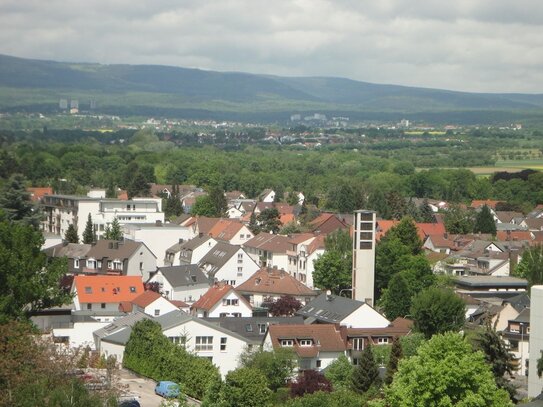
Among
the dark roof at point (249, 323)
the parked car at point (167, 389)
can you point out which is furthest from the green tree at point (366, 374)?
the dark roof at point (249, 323)

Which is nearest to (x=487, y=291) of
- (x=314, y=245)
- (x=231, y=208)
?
(x=314, y=245)

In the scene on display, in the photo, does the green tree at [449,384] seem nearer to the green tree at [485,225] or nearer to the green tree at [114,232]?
the green tree at [114,232]

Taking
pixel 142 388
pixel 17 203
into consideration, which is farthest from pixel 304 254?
pixel 142 388

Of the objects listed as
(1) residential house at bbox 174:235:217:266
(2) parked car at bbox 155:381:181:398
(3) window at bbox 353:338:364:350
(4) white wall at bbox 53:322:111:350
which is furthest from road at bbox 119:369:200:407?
(1) residential house at bbox 174:235:217:266

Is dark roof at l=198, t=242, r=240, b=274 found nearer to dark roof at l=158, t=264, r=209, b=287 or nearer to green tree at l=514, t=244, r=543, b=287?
dark roof at l=158, t=264, r=209, b=287

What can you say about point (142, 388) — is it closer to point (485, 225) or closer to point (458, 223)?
point (458, 223)

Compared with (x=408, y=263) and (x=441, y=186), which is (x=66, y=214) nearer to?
(x=408, y=263)
